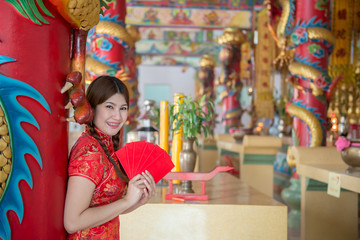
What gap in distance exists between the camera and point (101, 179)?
1135mm

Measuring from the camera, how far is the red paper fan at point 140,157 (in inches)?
45.6

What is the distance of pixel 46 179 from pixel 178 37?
10301 millimetres

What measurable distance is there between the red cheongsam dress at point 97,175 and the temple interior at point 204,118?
46mm

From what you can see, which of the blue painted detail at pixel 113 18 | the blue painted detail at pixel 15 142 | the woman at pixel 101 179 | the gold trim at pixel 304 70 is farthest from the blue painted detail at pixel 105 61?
the blue painted detail at pixel 15 142

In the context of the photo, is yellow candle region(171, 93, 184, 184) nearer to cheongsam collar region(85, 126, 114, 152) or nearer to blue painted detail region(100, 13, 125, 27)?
cheongsam collar region(85, 126, 114, 152)

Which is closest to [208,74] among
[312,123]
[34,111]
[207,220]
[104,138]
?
[312,123]

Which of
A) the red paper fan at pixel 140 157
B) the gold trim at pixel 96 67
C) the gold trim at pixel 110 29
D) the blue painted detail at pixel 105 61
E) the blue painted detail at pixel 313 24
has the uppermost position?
the blue painted detail at pixel 313 24

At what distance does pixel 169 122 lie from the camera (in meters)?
2.53

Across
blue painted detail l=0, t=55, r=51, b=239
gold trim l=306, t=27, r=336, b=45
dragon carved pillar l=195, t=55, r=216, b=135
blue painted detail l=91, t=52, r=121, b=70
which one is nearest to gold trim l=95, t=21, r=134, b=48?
blue painted detail l=91, t=52, r=121, b=70

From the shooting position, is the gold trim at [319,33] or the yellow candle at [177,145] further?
the gold trim at [319,33]

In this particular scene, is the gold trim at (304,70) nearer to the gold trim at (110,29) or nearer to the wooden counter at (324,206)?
the wooden counter at (324,206)

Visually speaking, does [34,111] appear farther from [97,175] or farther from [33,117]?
[97,175]

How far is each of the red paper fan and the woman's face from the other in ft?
0.34

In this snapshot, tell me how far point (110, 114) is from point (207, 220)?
80cm
